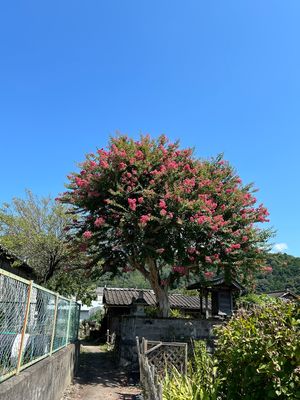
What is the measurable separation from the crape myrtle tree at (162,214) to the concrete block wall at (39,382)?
4.49 m

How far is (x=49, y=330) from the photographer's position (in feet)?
22.8

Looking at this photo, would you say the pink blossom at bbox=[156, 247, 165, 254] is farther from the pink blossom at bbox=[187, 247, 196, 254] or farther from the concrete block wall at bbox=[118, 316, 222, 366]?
the concrete block wall at bbox=[118, 316, 222, 366]

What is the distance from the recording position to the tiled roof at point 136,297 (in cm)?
2439

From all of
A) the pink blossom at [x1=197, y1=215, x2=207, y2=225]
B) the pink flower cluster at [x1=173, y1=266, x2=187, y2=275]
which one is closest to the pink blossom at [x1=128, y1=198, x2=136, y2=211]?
the pink blossom at [x1=197, y1=215, x2=207, y2=225]

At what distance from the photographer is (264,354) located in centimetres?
366

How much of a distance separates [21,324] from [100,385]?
6741 millimetres

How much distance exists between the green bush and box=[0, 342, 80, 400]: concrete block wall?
98.9 inches

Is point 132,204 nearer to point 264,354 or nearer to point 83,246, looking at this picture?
point 83,246

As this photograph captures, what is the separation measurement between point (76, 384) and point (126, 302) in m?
14.3

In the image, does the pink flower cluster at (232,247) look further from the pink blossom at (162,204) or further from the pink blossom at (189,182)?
the pink blossom at (162,204)

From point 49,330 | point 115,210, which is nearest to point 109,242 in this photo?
point 115,210

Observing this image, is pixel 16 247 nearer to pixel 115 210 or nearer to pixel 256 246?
pixel 115 210

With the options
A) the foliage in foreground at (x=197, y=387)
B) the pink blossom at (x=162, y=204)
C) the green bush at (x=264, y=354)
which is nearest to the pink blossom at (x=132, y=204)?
the pink blossom at (x=162, y=204)

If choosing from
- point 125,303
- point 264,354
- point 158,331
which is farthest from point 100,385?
point 125,303
